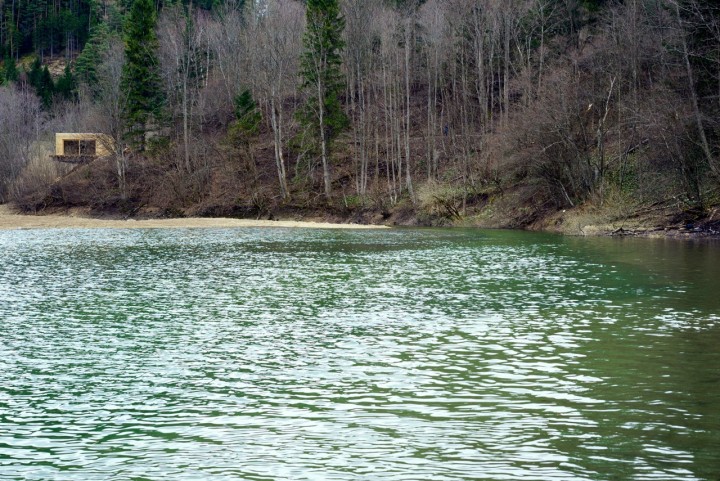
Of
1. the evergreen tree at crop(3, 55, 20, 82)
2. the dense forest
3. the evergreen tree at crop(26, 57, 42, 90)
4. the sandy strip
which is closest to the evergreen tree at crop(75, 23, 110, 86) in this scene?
the evergreen tree at crop(26, 57, 42, 90)

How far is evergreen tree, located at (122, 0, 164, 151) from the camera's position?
93125 mm

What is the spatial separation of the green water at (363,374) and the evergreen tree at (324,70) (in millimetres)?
51014

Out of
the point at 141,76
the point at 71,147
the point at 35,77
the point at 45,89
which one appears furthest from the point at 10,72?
the point at 141,76

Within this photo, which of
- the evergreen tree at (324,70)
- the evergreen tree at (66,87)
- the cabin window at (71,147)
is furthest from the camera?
the evergreen tree at (66,87)

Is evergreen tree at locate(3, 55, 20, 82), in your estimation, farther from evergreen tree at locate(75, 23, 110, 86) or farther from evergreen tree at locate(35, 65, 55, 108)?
evergreen tree at locate(75, 23, 110, 86)

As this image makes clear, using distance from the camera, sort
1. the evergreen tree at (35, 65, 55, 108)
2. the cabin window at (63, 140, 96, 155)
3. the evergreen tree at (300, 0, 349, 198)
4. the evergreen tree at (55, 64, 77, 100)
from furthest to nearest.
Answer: the evergreen tree at (55, 64, 77, 100)
the evergreen tree at (35, 65, 55, 108)
the cabin window at (63, 140, 96, 155)
the evergreen tree at (300, 0, 349, 198)

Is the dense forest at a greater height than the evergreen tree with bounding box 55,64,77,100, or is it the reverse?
the evergreen tree with bounding box 55,64,77,100

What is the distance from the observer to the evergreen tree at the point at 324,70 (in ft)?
269

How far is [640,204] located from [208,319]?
3976 centimetres

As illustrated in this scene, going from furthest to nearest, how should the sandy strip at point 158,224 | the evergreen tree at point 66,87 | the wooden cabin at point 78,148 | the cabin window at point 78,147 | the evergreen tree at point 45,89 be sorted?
the evergreen tree at point 66,87
the evergreen tree at point 45,89
the cabin window at point 78,147
the wooden cabin at point 78,148
the sandy strip at point 158,224

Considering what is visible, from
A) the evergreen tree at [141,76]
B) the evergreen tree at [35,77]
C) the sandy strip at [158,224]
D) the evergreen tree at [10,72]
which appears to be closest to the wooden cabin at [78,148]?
the evergreen tree at [141,76]

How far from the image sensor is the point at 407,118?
76.9 metres

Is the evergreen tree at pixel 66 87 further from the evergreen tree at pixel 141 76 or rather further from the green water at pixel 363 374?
Answer: the green water at pixel 363 374

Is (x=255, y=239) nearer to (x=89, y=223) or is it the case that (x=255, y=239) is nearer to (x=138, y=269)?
(x=138, y=269)
